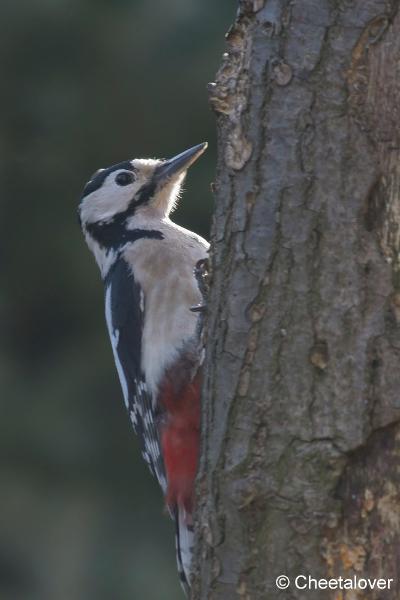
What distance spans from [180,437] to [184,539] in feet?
1.06

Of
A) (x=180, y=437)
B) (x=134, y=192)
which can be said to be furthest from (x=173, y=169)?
(x=180, y=437)

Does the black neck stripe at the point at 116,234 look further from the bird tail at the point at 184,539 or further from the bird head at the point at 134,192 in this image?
the bird tail at the point at 184,539

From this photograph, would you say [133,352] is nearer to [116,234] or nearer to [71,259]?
[116,234]

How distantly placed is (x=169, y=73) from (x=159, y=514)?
9.75 feet

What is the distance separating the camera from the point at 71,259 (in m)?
10.1

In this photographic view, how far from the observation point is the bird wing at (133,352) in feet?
16.4

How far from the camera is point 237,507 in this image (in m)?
3.26

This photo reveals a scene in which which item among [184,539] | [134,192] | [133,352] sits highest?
[134,192]

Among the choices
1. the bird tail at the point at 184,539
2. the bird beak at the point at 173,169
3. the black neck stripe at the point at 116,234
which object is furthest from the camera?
the bird beak at the point at 173,169

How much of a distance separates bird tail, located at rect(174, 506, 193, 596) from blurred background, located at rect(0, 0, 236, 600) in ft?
16.3

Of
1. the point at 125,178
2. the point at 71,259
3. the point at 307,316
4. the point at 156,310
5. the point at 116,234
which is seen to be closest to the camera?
the point at 307,316

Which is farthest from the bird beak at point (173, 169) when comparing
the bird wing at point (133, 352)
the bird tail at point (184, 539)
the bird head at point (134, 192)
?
the bird tail at point (184, 539)

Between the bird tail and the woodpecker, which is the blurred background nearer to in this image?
the woodpecker

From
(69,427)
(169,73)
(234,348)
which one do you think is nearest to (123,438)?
(69,427)
